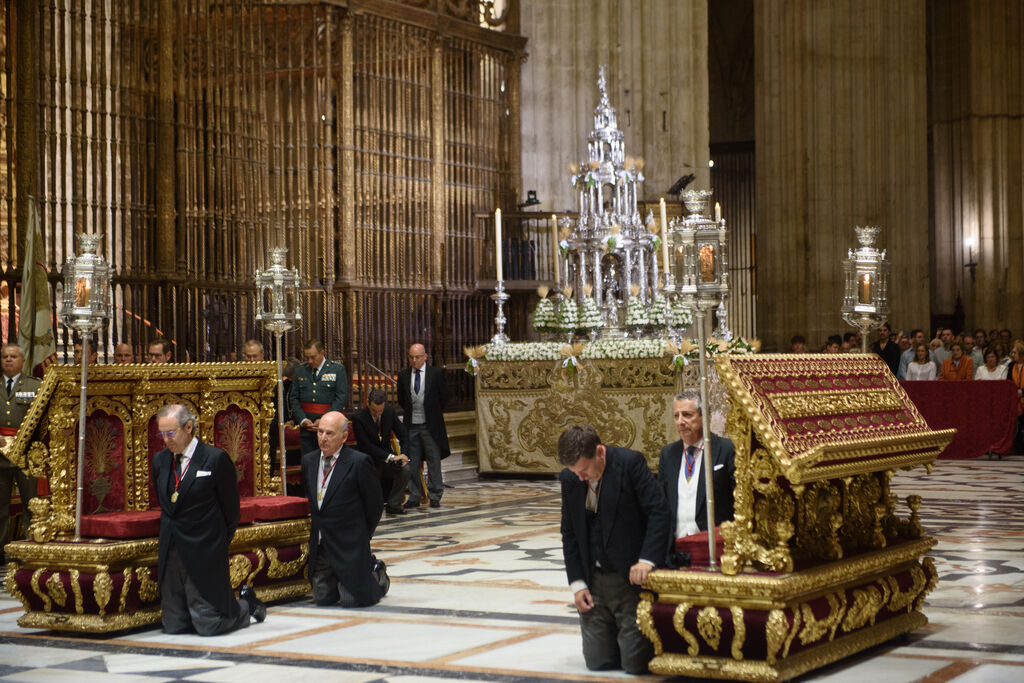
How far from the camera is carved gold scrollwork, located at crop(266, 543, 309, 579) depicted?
749 cm

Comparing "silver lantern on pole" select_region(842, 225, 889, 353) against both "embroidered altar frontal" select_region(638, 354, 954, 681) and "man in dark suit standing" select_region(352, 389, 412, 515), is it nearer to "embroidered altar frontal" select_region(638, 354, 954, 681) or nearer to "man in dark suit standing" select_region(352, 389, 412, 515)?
"embroidered altar frontal" select_region(638, 354, 954, 681)

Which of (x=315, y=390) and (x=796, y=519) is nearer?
(x=796, y=519)

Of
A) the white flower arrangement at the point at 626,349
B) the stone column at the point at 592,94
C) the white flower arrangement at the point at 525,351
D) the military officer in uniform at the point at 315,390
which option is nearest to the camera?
the military officer in uniform at the point at 315,390

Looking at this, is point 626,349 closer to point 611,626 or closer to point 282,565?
point 282,565

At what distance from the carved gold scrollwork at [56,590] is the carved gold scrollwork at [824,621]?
11.5 ft

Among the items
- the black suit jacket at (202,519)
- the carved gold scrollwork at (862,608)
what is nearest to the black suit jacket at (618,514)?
the carved gold scrollwork at (862,608)

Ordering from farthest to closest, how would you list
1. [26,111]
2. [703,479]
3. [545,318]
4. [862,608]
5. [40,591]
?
[545,318] → [26,111] → [40,591] → [703,479] → [862,608]

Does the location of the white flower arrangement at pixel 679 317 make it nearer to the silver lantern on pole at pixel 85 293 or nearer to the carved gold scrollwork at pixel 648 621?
the silver lantern on pole at pixel 85 293

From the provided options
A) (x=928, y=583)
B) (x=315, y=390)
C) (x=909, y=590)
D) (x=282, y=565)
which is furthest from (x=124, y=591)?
(x=315, y=390)

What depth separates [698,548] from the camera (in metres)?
5.61

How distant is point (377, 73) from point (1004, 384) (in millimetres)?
7860

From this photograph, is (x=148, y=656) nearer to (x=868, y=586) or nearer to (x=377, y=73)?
(x=868, y=586)

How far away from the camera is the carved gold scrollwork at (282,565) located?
7.49 m

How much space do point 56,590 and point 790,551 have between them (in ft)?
11.5
